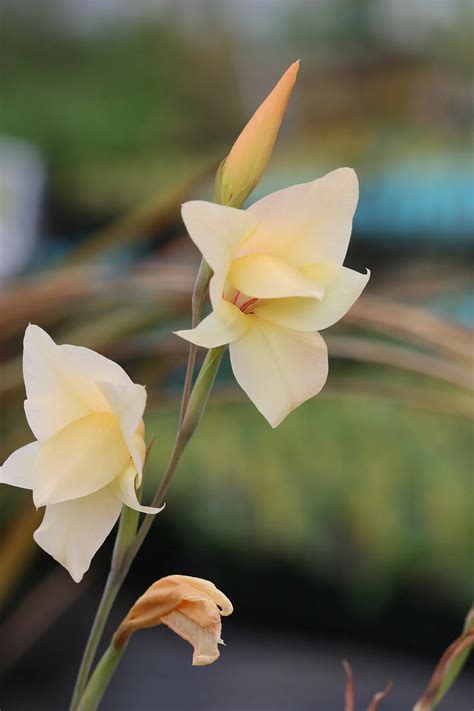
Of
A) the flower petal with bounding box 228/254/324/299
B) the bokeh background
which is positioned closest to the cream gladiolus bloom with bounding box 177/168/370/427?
the flower petal with bounding box 228/254/324/299

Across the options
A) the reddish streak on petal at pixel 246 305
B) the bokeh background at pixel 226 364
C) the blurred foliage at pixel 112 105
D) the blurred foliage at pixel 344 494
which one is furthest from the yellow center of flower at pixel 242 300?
the blurred foliage at pixel 112 105

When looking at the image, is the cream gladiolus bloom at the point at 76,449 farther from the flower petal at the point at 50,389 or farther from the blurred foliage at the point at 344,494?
the blurred foliage at the point at 344,494

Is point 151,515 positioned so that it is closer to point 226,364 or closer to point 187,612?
point 187,612

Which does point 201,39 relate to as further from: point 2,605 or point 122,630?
point 122,630

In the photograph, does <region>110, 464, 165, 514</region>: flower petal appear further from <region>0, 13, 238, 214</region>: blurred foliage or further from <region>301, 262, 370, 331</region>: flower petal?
<region>0, 13, 238, 214</region>: blurred foliage

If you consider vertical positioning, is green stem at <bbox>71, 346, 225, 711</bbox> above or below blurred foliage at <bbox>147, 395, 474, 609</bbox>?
above

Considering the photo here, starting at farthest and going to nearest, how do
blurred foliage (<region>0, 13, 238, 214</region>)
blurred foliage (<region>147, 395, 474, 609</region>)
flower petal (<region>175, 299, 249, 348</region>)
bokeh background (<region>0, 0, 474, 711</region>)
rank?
blurred foliage (<region>0, 13, 238, 214</region>) < blurred foliage (<region>147, 395, 474, 609</region>) < bokeh background (<region>0, 0, 474, 711</region>) < flower petal (<region>175, 299, 249, 348</region>)

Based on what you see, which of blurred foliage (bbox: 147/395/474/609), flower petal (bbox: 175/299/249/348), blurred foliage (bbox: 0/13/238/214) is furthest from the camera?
blurred foliage (bbox: 0/13/238/214)

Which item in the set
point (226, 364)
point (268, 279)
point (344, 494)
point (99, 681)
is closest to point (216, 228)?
point (268, 279)

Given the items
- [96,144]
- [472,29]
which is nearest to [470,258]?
[472,29]
